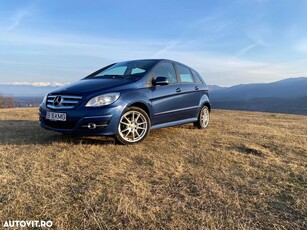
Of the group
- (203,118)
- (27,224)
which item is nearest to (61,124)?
(27,224)

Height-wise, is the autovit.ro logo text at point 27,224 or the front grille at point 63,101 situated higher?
the front grille at point 63,101

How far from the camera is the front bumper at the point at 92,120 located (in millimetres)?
4652

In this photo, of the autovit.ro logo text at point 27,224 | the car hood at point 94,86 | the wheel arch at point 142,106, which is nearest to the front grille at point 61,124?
the car hood at point 94,86

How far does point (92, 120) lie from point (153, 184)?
1.80m

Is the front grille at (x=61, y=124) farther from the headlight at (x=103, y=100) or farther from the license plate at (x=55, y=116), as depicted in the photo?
the headlight at (x=103, y=100)

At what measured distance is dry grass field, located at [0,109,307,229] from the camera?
2.51 m

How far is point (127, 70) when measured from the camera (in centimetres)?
597

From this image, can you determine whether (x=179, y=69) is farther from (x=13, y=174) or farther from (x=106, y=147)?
(x=13, y=174)

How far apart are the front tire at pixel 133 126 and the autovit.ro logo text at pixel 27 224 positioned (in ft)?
8.38

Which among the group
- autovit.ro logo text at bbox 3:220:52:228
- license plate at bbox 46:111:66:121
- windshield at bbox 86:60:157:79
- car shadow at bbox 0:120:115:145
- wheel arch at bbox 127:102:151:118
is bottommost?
autovit.ro logo text at bbox 3:220:52:228

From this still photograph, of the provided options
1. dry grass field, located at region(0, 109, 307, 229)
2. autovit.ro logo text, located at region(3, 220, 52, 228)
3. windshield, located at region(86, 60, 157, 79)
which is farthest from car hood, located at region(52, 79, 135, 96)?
autovit.ro logo text, located at region(3, 220, 52, 228)

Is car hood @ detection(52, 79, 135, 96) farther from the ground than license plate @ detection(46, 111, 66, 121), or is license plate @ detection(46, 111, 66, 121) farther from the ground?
car hood @ detection(52, 79, 135, 96)

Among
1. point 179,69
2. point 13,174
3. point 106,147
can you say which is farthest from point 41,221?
point 179,69

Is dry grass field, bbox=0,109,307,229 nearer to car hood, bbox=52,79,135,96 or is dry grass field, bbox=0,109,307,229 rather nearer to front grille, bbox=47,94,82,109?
front grille, bbox=47,94,82,109
